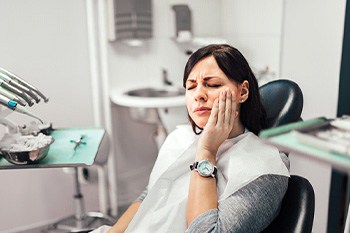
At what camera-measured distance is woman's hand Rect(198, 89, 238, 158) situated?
1.07 m

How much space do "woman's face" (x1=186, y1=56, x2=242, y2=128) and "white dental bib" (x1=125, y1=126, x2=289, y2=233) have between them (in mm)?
130

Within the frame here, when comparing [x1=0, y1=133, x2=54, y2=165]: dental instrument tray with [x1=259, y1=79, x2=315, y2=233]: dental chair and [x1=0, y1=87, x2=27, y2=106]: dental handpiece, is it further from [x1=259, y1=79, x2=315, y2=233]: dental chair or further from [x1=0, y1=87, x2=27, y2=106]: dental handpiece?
[x1=259, y1=79, x2=315, y2=233]: dental chair

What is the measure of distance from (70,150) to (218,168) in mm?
515

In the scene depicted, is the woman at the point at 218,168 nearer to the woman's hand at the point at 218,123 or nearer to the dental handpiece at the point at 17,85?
the woman's hand at the point at 218,123

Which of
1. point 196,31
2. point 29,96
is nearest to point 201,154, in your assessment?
point 29,96

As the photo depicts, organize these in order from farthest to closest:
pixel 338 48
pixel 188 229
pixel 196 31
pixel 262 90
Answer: pixel 196 31 < pixel 338 48 < pixel 262 90 < pixel 188 229

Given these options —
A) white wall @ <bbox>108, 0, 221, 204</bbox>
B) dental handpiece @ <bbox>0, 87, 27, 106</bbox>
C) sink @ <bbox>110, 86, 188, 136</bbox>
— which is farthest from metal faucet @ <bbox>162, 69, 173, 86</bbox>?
dental handpiece @ <bbox>0, 87, 27, 106</bbox>

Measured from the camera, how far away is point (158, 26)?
2.51m

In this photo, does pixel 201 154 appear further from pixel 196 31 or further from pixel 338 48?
pixel 196 31

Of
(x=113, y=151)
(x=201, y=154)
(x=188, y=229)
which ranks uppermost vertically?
(x=201, y=154)

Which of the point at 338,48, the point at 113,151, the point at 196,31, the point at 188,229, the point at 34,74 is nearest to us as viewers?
the point at 188,229

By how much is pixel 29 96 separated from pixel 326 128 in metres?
0.95

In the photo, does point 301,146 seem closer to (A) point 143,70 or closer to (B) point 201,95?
(B) point 201,95

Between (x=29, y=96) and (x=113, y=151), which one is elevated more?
(x=29, y=96)
